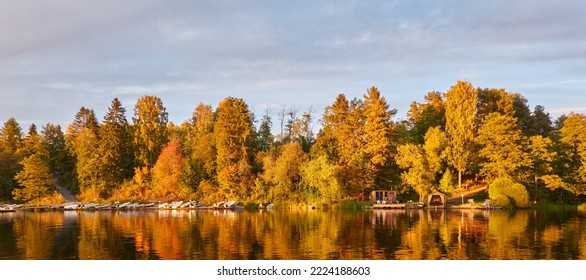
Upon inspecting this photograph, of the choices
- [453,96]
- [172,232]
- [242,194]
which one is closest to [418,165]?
[453,96]

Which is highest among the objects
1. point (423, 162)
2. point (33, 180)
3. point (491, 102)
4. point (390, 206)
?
point (491, 102)

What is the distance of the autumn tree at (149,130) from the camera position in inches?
3413

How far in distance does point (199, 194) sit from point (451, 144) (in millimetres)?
40345

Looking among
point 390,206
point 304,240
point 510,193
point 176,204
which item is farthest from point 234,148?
point 304,240

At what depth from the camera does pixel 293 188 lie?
2990 inches

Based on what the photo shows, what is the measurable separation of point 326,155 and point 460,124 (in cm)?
2094

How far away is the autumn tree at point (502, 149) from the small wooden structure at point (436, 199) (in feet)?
28.2

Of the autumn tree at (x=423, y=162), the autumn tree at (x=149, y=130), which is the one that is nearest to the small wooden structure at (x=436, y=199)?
the autumn tree at (x=423, y=162)

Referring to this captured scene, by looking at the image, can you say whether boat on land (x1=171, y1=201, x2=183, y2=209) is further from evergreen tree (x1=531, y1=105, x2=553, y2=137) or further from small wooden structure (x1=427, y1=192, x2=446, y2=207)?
evergreen tree (x1=531, y1=105, x2=553, y2=137)

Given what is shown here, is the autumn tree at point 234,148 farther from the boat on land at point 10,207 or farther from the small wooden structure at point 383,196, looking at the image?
the boat on land at point 10,207

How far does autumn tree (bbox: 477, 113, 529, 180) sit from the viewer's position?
230 ft

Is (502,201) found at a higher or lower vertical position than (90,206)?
higher

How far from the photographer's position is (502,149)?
7100 cm

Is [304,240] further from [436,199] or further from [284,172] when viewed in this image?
[436,199]
